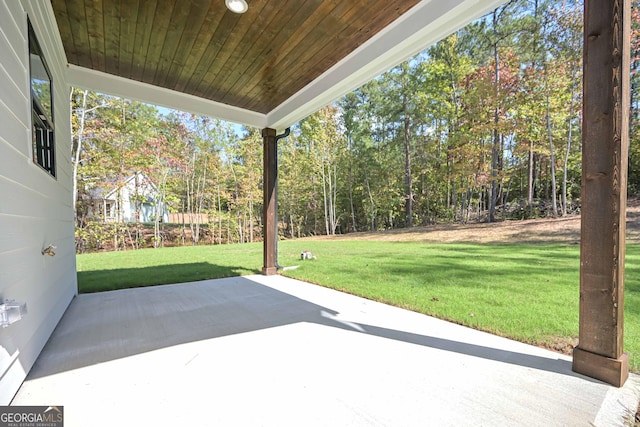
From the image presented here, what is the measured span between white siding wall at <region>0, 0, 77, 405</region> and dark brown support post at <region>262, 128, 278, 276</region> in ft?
8.78

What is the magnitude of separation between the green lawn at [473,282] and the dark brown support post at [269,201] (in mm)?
460

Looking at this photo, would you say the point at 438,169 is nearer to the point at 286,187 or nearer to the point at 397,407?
the point at 286,187

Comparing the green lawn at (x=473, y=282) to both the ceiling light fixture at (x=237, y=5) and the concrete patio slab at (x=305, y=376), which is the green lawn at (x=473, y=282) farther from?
the ceiling light fixture at (x=237, y=5)

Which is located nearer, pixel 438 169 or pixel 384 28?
pixel 384 28

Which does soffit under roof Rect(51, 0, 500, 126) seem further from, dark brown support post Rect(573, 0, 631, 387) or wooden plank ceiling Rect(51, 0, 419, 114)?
dark brown support post Rect(573, 0, 631, 387)

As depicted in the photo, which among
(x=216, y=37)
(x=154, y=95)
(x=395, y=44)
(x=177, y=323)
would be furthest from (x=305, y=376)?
(x=154, y=95)

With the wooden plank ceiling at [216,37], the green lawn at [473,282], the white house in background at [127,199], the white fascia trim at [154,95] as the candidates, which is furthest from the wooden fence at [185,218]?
the wooden plank ceiling at [216,37]

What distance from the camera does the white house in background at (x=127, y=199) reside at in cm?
1102

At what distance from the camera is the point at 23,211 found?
167 centimetres

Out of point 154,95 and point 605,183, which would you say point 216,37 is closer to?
point 154,95

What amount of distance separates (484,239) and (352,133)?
9324 millimetres

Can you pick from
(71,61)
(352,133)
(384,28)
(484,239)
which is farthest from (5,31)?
(352,133)

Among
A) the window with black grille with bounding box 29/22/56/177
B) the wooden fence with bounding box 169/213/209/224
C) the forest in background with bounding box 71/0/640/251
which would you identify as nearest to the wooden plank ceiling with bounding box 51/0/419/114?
the window with black grille with bounding box 29/22/56/177

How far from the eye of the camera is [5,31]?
1.46 meters
